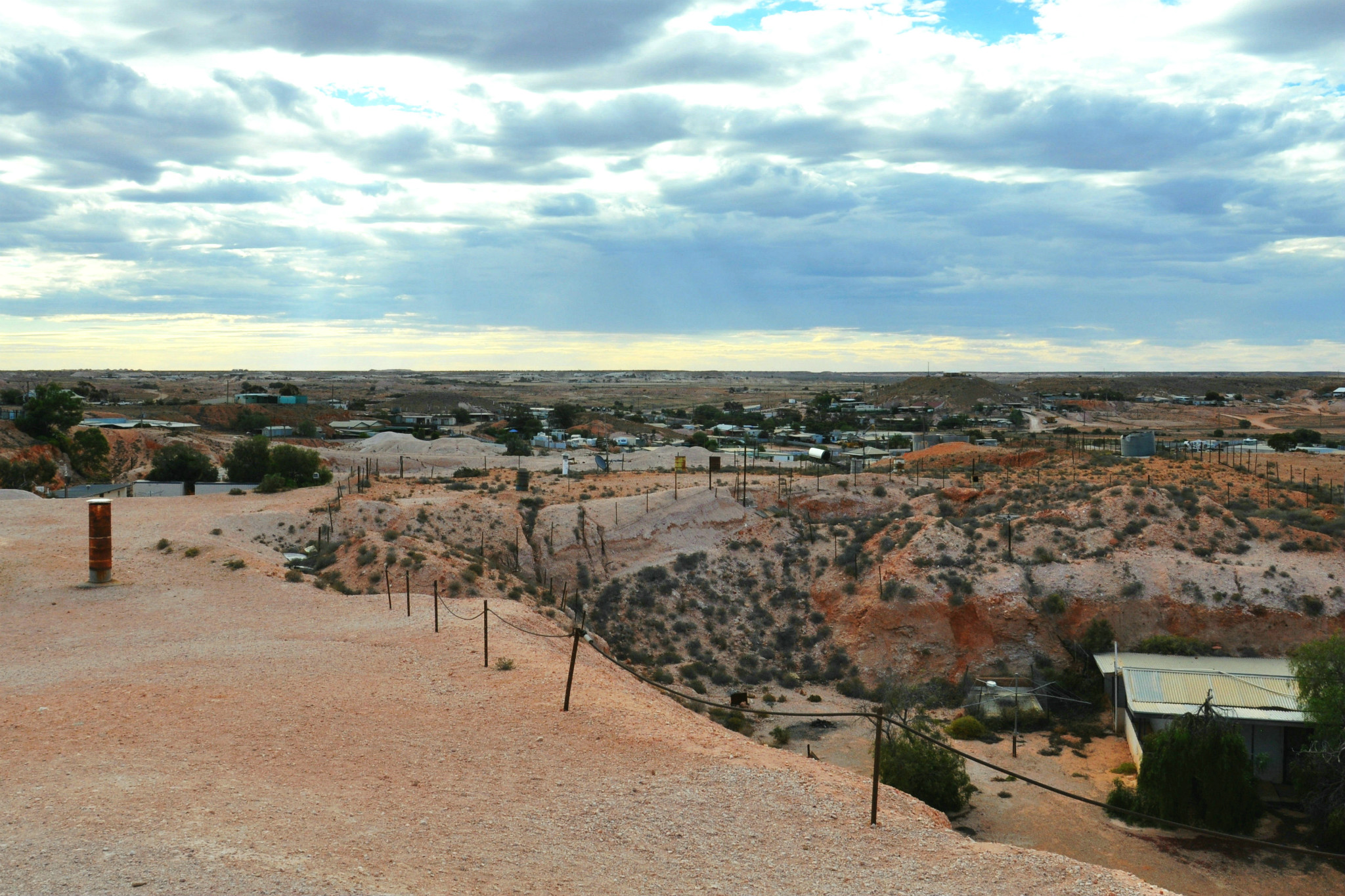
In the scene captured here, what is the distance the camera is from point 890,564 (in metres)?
35.5

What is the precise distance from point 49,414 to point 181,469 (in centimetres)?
2067

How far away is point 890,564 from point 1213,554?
36.4 feet

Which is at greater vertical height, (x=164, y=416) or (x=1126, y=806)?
(x=164, y=416)

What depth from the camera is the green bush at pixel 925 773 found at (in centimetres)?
2125

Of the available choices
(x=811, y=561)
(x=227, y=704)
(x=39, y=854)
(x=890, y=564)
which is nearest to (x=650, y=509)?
(x=811, y=561)

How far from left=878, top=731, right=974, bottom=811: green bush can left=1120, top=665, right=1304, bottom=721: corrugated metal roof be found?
6651 millimetres

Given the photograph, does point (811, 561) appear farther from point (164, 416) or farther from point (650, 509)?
point (164, 416)

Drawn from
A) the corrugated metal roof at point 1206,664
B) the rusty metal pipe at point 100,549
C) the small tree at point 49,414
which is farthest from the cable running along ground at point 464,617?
the small tree at point 49,414

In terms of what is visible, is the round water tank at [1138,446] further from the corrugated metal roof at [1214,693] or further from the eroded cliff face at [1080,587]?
the corrugated metal roof at [1214,693]

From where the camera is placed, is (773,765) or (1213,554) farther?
(1213,554)

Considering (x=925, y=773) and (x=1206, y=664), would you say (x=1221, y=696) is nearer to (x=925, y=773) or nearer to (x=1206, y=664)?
(x=1206, y=664)

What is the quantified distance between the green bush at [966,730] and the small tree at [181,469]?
41199 millimetres

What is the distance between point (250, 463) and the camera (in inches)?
1971

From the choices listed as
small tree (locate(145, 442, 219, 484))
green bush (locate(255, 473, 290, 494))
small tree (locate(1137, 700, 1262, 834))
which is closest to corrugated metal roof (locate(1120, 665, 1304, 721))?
small tree (locate(1137, 700, 1262, 834))
